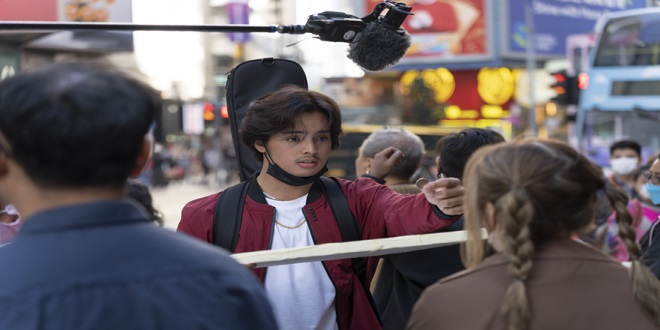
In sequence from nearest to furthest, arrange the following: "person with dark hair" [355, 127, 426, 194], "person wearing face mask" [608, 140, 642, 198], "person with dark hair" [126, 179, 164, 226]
Answer: "person with dark hair" [126, 179, 164, 226] < "person with dark hair" [355, 127, 426, 194] < "person wearing face mask" [608, 140, 642, 198]

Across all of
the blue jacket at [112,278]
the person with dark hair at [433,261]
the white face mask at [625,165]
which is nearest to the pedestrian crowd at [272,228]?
the blue jacket at [112,278]


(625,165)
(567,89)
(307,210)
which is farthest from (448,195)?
(567,89)

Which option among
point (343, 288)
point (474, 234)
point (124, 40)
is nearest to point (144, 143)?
point (474, 234)

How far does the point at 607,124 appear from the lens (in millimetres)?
20578

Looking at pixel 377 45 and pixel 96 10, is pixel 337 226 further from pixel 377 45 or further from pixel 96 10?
pixel 96 10

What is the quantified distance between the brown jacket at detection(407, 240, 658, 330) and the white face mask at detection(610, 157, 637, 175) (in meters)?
7.43

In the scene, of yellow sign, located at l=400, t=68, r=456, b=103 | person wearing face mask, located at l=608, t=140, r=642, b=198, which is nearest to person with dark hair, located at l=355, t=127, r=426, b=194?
person wearing face mask, located at l=608, t=140, r=642, b=198

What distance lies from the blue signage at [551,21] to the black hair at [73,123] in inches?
1718

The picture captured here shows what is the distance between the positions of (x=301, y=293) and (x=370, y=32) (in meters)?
1.29

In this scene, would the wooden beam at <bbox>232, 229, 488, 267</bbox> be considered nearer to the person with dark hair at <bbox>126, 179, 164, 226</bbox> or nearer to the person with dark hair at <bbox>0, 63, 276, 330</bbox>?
the person with dark hair at <bbox>0, 63, 276, 330</bbox>

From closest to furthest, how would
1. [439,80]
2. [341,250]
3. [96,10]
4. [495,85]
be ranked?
[341,250] → [96,10] → [439,80] → [495,85]

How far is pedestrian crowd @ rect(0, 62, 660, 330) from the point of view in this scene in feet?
5.60

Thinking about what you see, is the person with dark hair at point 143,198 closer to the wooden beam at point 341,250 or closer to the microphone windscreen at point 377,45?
the microphone windscreen at point 377,45

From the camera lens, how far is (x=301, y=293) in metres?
3.14
